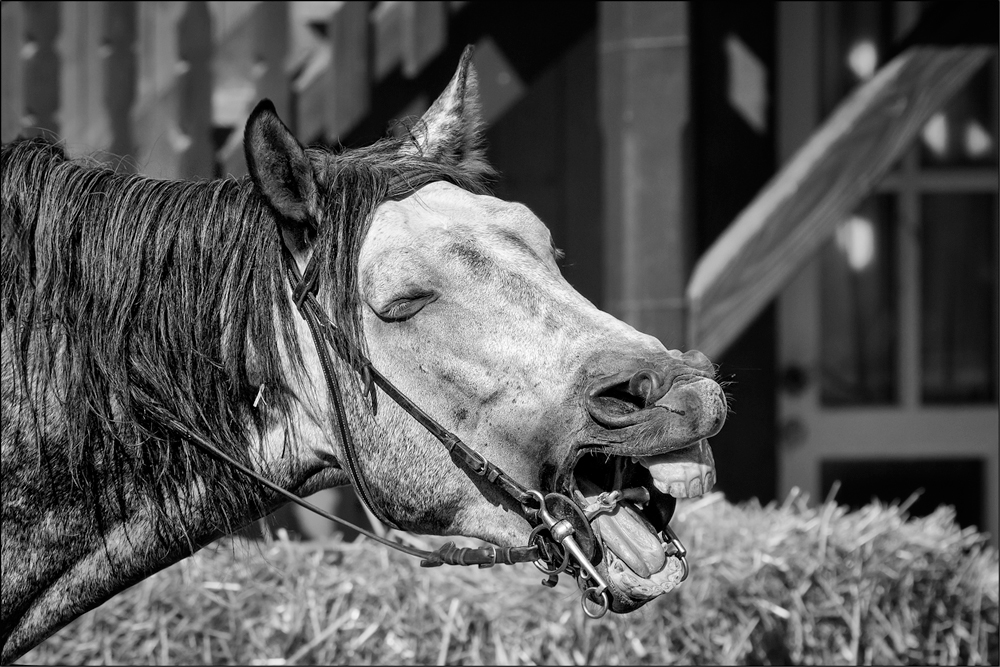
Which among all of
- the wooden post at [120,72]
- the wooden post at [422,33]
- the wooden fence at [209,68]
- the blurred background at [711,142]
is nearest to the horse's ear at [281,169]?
the blurred background at [711,142]

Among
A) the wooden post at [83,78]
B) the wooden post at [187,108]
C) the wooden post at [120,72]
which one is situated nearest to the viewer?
the wooden post at [187,108]

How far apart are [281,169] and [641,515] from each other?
2.21 feet

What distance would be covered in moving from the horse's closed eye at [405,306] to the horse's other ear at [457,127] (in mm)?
298

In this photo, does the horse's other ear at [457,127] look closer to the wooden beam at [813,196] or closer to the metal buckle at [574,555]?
the metal buckle at [574,555]

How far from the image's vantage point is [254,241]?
4.30ft

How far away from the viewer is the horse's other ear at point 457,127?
148 cm

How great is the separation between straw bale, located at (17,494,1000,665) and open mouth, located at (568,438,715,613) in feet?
3.75

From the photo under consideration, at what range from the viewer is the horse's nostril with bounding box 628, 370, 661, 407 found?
109 cm

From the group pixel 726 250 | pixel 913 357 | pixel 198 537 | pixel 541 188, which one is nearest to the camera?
pixel 198 537

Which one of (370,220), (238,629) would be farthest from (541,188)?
(370,220)

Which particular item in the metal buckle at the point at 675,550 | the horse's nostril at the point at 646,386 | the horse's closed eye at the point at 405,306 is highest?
Answer: the horse's closed eye at the point at 405,306

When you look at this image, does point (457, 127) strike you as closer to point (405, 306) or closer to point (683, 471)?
point (405, 306)

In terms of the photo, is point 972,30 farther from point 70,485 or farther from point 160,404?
point 70,485

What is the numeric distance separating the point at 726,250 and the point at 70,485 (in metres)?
1.58
